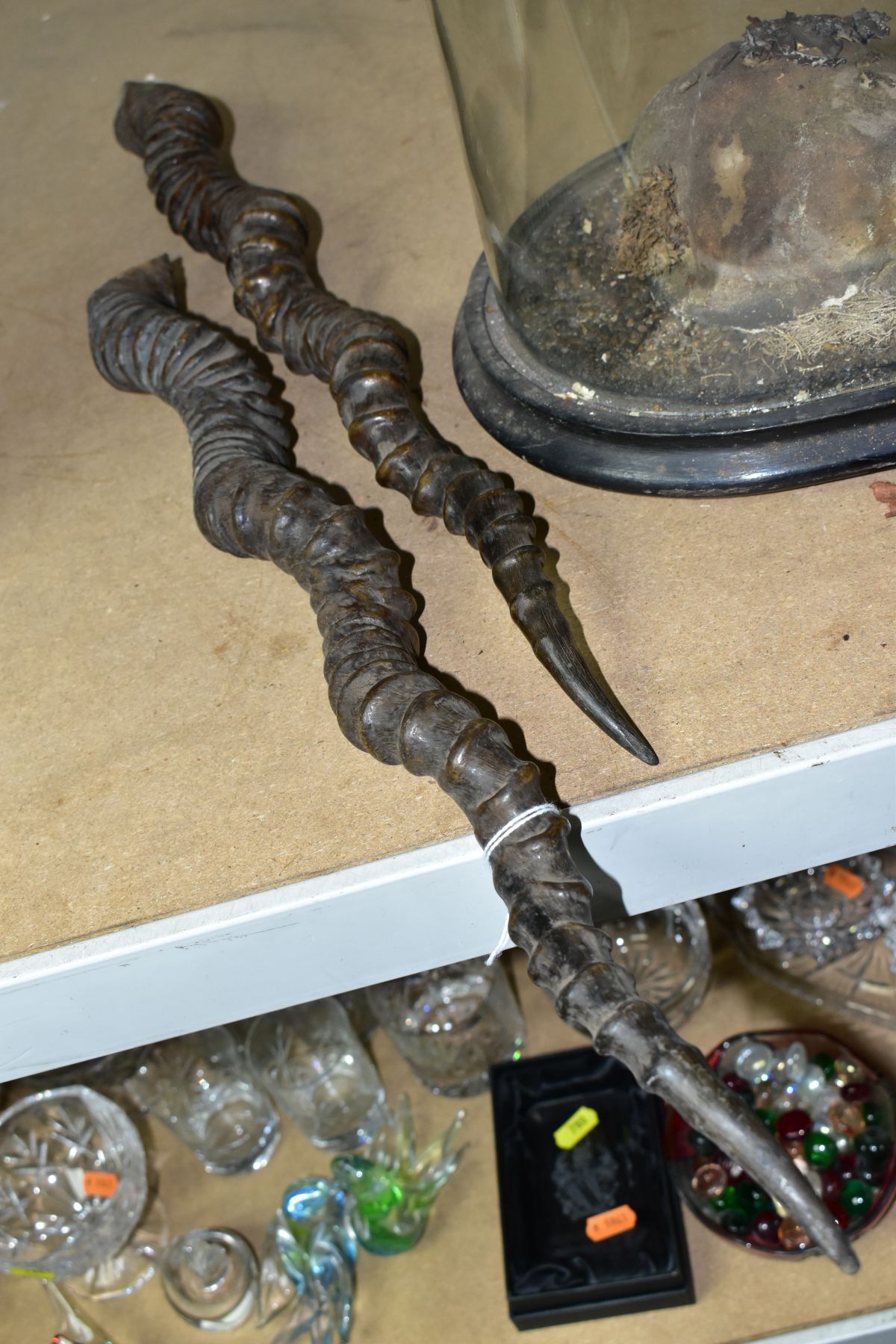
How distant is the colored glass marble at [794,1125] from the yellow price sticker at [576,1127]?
149mm

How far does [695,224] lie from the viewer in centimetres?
81

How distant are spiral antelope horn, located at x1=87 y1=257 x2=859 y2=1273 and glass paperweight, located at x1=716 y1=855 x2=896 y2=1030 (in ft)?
1.83

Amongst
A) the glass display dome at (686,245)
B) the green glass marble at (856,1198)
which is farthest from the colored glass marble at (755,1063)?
the glass display dome at (686,245)

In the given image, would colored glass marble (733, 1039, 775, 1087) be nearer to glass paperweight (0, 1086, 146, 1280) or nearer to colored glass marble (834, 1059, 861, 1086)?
colored glass marble (834, 1059, 861, 1086)

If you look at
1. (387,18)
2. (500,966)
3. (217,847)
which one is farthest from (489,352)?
(387,18)

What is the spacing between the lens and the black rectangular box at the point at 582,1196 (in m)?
0.94

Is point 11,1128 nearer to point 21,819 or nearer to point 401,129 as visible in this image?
point 21,819

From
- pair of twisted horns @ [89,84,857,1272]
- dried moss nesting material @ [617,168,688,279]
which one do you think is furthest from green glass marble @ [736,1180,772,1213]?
dried moss nesting material @ [617,168,688,279]

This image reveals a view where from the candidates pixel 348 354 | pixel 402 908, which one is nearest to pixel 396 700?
pixel 402 908

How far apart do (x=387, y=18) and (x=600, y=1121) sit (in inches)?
48.0

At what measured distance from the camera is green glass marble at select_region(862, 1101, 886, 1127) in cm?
100

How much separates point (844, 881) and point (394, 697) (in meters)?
0.65

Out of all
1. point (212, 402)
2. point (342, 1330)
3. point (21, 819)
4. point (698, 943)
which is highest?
point (212, 402)

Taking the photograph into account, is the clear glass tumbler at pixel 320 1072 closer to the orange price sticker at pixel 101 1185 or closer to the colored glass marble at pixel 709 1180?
the orange price sticker at pixel 101 1185
